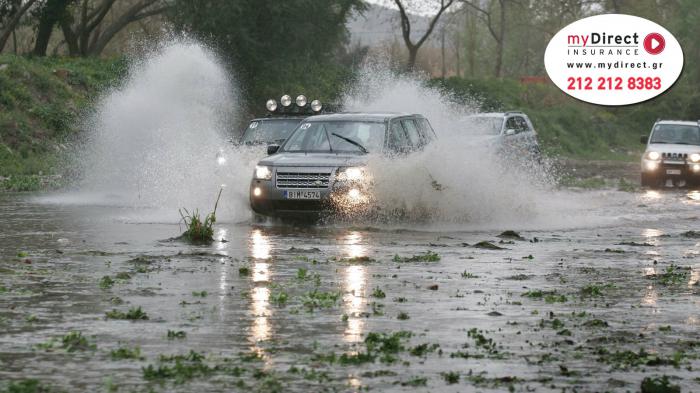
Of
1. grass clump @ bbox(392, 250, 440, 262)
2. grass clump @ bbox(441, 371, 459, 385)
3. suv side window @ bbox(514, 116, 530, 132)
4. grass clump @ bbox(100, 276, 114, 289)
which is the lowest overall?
grass clump @ bbox(441, 371, 459, 385)

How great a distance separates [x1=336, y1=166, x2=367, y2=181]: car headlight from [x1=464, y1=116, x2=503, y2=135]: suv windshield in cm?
1005

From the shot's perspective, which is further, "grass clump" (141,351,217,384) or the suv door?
the suv door

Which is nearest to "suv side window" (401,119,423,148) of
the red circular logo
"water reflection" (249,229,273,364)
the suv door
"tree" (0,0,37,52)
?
the suv door

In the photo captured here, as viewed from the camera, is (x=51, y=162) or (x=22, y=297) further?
(x=51, y=162)

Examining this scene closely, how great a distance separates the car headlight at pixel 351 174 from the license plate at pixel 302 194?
37cm

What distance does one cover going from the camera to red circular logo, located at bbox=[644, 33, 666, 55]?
35.4m

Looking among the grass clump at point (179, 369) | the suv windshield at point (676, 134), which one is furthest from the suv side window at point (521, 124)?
the grass clump at point (179, 369)

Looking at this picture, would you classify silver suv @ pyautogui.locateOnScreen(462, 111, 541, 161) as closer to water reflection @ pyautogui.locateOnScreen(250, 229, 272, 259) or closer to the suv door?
the suv door

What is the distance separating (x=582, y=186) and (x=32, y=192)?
42.6 feet

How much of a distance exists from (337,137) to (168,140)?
51.9ft

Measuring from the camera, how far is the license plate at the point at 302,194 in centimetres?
1833

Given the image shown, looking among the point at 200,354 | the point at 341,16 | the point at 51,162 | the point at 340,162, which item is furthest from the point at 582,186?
the point at 200,354

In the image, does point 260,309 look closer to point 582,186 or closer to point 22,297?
point 22,297

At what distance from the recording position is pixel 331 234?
1759cm
